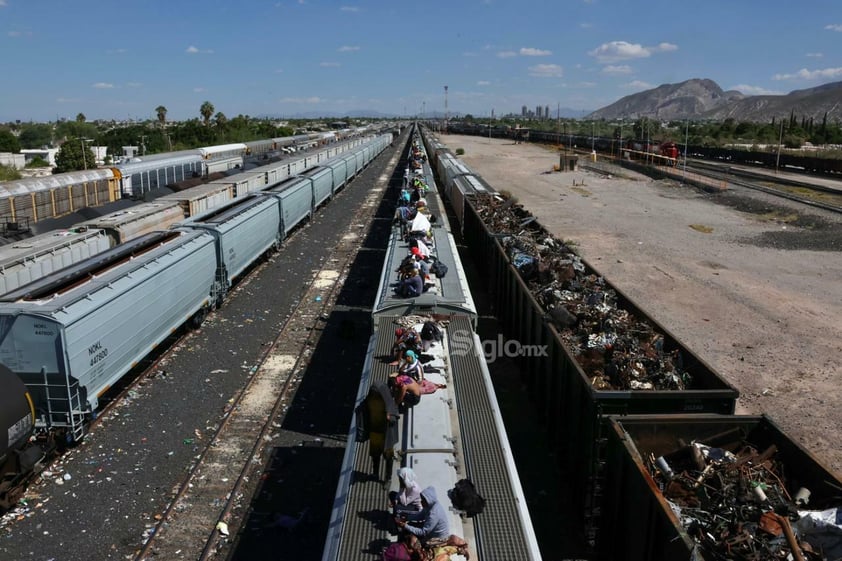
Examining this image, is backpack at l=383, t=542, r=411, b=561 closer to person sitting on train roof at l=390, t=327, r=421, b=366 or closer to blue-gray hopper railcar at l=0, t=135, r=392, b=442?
person sitting on train roof at l=390, t=327, r=421, b=366

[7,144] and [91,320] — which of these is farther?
[7,144]

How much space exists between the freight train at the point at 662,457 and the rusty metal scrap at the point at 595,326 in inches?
1.2

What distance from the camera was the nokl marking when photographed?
68.7 feet

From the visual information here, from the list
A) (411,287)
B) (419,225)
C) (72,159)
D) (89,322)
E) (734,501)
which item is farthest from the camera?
(72,159)

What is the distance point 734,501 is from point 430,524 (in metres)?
3.14

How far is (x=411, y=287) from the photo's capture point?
11.5 metres

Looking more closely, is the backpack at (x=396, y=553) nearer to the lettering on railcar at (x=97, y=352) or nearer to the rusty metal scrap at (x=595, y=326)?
the rusty metal scrap at (x=595, y=326)

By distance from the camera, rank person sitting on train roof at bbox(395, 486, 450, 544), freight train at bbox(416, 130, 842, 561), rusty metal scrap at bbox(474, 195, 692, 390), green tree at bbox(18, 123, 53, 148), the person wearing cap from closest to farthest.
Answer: person sitting on train roof at bbox(395, 486, 450, 544) → freight train at bbox(416, 130, 842, 561) → the person wearing cap → rusty metal scrap at bbox(474, 195, 692, 390) → green tree at bbox(18, 123, 53, 148)

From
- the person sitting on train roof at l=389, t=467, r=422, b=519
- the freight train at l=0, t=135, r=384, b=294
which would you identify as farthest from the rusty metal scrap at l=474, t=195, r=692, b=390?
the freight train at l=0, t=135, r=384, b=294

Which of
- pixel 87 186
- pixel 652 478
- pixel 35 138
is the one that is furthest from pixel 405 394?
pixel 35 138

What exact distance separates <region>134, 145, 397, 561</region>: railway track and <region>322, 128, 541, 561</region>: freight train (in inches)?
105

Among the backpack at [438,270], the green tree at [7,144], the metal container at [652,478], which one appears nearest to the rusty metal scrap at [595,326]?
the metal container at [652,478]

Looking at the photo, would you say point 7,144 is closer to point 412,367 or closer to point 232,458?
point 232,458

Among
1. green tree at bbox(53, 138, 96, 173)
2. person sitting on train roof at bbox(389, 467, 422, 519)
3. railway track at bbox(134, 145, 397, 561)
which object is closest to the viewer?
person sitting on train roof at bbox(389, 467, 422, 519)
